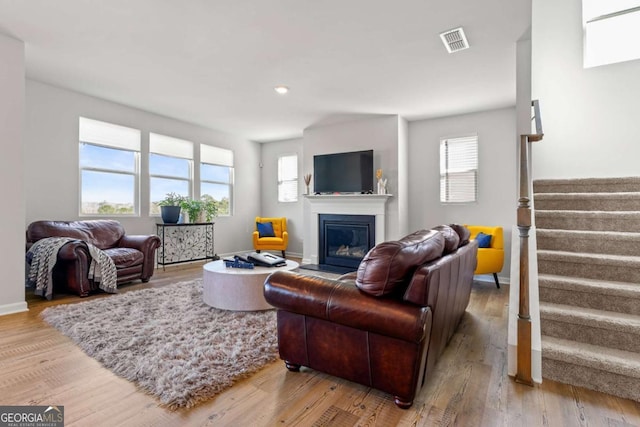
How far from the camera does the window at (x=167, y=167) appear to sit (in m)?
5.29

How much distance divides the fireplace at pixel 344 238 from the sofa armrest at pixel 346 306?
346 cm

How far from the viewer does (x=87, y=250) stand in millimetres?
3549

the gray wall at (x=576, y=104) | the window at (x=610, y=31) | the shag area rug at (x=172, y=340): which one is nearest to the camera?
the shag area rug at (x=172, y=340)

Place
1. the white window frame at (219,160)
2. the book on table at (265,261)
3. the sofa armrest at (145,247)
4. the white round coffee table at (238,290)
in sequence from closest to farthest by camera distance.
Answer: the white round coffee table at (238,290) → the book on table at (265,261) → the sofa armrest at (145,247) → the white window frame at (219,160)

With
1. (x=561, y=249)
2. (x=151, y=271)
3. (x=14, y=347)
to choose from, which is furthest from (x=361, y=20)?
(x=151, y=271)

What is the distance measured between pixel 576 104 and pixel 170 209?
594 centimetres

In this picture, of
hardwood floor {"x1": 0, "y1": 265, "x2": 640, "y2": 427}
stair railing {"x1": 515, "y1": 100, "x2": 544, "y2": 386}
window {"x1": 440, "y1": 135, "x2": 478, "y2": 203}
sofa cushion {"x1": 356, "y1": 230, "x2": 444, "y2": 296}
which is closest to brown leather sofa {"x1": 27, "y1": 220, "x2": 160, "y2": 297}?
hardwood floor {"x1": 0, "y1": 265, "x2": 640, "y2": 427}

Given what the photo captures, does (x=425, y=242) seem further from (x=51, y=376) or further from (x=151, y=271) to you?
(x=151, y=271)

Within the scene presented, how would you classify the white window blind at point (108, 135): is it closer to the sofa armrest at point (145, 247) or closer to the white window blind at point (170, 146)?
the white window blind at point (170, 146)

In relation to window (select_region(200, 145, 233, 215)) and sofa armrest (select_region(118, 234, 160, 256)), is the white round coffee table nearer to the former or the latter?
sofa armrest (select_region(118, 234, 160, 256))

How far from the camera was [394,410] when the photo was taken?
5.24 feet

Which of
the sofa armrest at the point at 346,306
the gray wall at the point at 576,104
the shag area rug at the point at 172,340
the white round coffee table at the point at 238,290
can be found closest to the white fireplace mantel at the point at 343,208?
the gray wall at the point at 576,104

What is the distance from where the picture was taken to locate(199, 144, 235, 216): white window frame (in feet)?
20.2

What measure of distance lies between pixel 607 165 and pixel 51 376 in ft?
18.4
